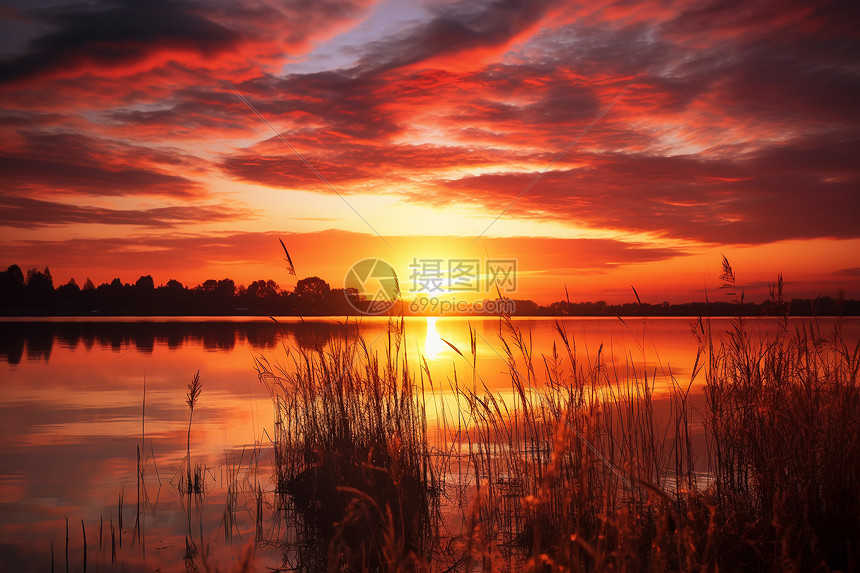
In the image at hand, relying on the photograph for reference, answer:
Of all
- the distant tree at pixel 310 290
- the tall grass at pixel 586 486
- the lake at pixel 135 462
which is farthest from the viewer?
the distant tree at pixel 310 290

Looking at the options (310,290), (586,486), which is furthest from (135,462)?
(586,486)

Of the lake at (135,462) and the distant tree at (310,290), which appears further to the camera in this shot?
the distant tree at (310,290)

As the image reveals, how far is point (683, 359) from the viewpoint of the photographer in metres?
17.9

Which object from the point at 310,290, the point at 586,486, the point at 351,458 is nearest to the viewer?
the point at 586,486

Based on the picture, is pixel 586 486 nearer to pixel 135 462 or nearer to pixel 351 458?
pixel 351 458

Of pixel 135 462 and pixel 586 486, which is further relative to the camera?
pixel 135 462

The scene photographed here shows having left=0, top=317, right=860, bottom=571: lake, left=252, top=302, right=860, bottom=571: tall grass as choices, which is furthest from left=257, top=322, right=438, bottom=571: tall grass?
left=0, top=317, right=860, bottom=571: lake

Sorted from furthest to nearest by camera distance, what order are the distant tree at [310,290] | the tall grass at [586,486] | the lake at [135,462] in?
1. the distant tree at [310,290]
2. the lake at [135,462]
3. the tall grass at [586,486]

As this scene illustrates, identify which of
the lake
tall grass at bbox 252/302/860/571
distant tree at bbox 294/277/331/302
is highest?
distant tree at bbox 294/277/331/302

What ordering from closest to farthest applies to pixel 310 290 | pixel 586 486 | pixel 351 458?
pixel 586 486
pixel 351 458
pixel 310 290

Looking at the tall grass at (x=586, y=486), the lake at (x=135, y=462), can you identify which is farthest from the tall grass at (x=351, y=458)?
the lake at (x=135, y=462)

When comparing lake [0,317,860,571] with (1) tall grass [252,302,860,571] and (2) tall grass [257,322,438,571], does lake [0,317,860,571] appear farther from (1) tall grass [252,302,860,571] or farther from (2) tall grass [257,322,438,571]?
(1) tall grass [252,302,860,571]

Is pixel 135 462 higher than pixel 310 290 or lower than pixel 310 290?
lower

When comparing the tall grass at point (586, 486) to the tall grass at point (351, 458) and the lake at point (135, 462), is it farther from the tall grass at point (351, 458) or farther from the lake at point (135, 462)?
the lake at point (135, 462)
